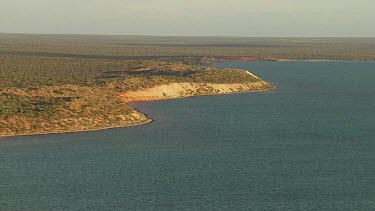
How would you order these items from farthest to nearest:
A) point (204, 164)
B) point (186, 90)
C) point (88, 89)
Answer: point (186, 90)
point (88, 89)
point (204, 164)

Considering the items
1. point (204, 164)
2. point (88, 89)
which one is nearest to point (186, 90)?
point (88, 89)

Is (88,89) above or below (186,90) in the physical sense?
above

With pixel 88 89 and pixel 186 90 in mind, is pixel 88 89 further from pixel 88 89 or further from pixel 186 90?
pixel 186 90

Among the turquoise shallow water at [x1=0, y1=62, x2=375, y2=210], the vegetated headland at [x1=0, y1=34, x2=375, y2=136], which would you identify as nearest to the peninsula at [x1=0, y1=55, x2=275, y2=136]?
the vegetated headland at [x1=0, y1=34, x2=375, y2=136]

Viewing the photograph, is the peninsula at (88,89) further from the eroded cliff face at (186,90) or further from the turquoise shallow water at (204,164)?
the turquoise shallow water at (204,164)

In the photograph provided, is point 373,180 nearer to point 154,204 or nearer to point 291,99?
point 154,204

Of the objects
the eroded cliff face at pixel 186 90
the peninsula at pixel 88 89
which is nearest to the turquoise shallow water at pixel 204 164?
the peninsula at pixel 88 89

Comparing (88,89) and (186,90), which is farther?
(186,90)

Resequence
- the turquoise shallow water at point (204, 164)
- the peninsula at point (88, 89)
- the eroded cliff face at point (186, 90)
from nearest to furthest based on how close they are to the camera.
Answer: the turquoise shallow water at point (204, 164) < the peninsula at point (88, 89) < the eroded cliff face at point (186, 90)
